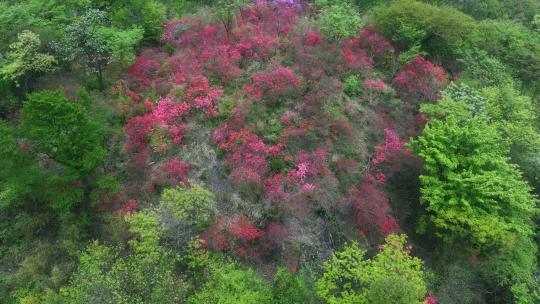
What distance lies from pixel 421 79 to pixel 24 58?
3063 centimetres

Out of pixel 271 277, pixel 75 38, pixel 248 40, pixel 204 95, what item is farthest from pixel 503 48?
pixel 75 38

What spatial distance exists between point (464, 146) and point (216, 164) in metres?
16.7

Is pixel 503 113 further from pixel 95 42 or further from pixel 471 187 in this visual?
pixel 95 42

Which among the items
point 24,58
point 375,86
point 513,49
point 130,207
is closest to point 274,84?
point 375,86

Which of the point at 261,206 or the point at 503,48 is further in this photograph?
the point at 503,48

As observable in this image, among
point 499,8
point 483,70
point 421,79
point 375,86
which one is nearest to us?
point 375,86

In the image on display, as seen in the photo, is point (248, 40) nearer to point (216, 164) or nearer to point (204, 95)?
point (204, 95)

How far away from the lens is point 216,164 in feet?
86.4

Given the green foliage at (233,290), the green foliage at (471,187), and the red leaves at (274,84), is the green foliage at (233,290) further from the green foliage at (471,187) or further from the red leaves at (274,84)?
the red leaves at (274,84)

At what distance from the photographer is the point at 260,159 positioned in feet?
84.1

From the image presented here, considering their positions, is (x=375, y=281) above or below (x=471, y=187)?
below

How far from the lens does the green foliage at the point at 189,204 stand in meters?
22.2

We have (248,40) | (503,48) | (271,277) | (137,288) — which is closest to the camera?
(137,288)

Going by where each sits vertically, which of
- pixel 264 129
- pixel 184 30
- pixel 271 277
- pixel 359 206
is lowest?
pixel 271 277
